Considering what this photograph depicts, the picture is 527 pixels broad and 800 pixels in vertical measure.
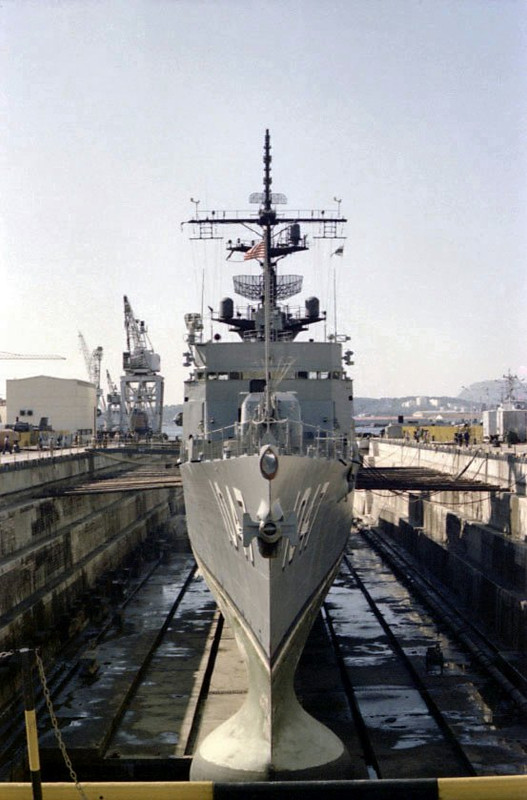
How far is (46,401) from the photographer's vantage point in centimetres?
7250

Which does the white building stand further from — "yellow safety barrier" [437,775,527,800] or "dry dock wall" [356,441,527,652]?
"yellow safety barrier" [437,775,527,800]

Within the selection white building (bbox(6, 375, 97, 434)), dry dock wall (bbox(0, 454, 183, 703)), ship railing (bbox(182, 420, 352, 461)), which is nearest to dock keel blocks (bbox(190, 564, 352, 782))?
ship railing (bbox(182, 420, 352, 461))

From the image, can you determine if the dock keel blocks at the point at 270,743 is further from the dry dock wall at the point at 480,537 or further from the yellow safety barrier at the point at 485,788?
the dry dock wall at the point at 480,537

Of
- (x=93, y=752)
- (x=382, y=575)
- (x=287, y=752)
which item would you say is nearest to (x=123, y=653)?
(x=93, y=752)

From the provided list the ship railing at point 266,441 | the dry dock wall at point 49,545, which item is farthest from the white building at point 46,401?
the ship railing at point 266,441

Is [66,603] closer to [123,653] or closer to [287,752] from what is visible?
[123,653]

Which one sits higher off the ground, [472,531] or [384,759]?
[472,531]

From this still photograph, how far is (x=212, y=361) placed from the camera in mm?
26922

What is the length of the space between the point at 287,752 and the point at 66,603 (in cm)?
1401

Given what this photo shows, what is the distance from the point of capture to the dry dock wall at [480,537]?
76.2ft

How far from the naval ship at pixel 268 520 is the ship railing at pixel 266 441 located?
0.18ft

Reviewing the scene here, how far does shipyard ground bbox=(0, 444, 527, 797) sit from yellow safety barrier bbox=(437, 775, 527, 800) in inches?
3.7

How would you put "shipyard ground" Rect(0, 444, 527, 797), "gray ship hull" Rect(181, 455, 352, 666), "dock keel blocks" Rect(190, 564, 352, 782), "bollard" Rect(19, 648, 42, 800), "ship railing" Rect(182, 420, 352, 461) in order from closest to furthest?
"bollard" Rect(19, 648, 42, 800) → "dock keel blocks" Rect(190, 564, 352, 782) → "gray ship hull" Rect(181, 455, 352, 666) → "shipyard ground" Rect(0, 444, 527, 797) → "ship railing" Rect(182, 420, 352, 461)

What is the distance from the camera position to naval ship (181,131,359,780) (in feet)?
45.9
